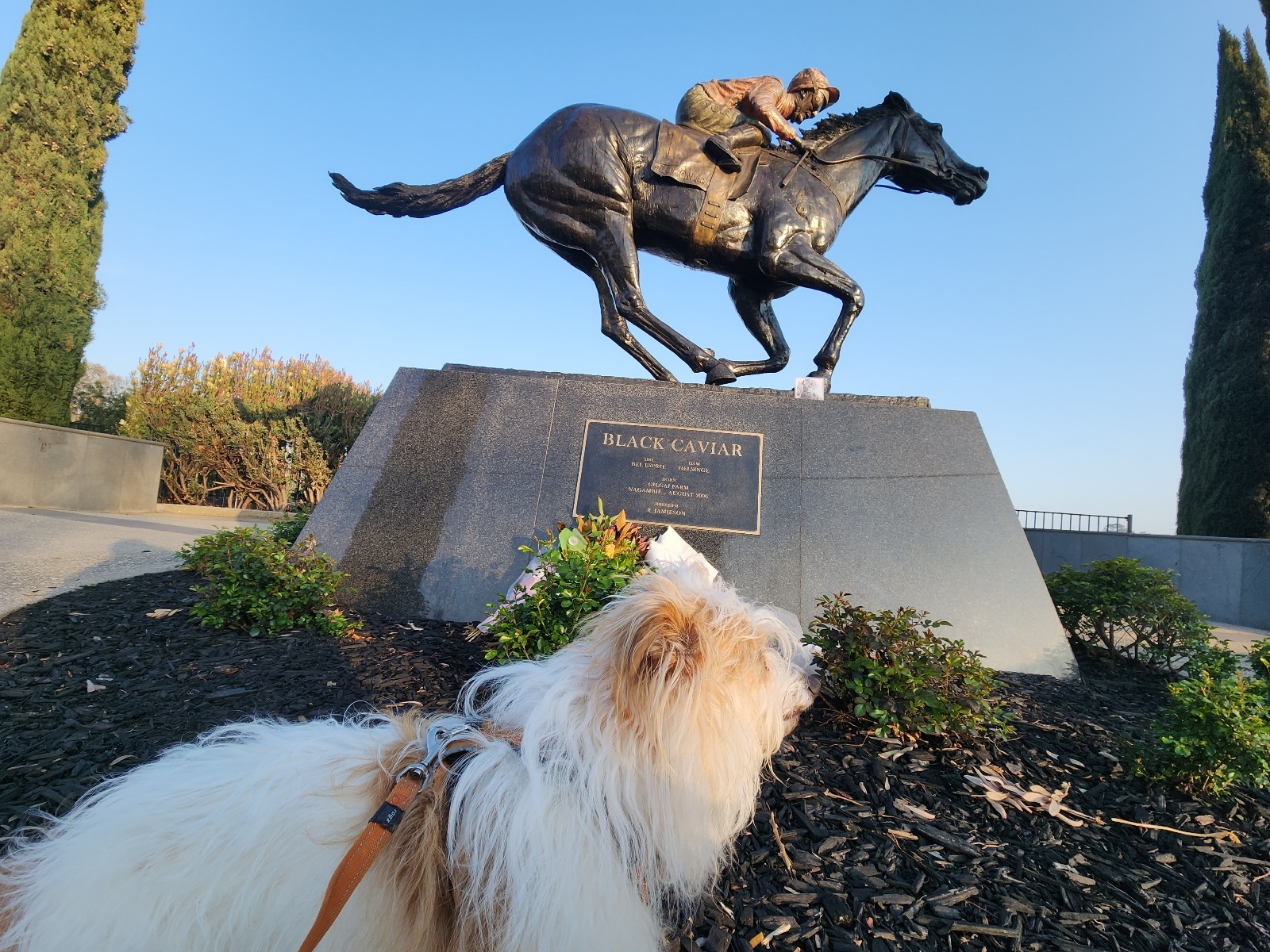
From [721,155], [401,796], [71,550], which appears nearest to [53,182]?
[71,550]

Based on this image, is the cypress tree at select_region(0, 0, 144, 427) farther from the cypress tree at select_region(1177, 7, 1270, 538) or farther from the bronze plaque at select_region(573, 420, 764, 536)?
the cypress tree at select_region(1177, 7, 1270, 538)

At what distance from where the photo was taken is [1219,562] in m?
12.8

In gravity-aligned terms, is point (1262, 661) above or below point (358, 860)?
above

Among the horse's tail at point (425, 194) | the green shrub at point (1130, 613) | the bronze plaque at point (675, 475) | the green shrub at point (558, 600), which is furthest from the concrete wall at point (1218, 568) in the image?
the horse's tail at point (425, 194)

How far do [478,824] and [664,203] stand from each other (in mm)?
6559

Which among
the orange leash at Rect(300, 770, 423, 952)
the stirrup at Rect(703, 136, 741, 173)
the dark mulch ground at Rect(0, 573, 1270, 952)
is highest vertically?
the stirrup at Rect(703, 136, 741, 173)

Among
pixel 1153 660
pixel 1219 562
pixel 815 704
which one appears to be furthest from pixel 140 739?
pixel 1219 562

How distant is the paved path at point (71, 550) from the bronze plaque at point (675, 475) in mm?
3558

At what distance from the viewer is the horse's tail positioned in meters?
7.34

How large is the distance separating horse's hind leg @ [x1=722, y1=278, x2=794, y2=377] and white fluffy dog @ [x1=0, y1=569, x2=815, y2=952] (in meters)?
6.20

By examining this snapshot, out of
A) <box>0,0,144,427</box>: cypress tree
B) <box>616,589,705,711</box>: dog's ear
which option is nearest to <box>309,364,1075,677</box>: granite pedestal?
<box>616,589,705,711</box>: dog's ear

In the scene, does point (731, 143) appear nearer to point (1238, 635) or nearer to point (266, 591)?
point (266, 591)

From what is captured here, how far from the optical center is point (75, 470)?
13438 mm

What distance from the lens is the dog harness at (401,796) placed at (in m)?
1.46
